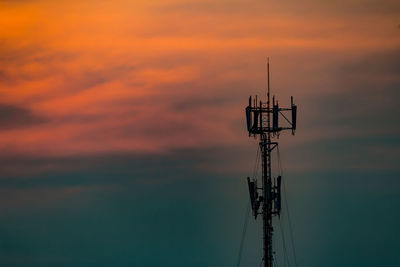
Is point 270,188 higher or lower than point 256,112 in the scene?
lower

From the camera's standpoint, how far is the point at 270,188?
6347 centimetres

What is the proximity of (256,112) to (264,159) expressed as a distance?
4129 mm

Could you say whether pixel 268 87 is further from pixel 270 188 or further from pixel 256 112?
pixel 270 188

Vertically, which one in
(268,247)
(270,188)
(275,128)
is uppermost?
(275,128)

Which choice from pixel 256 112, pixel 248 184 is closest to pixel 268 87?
pixel 256 112

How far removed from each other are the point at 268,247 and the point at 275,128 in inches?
400

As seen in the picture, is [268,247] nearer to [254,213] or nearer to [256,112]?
[254,213]

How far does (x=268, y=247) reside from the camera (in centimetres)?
6256

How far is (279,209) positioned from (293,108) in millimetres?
8746

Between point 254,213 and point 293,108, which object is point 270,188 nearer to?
point 254,213

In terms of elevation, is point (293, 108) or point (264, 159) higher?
point (293, 108)

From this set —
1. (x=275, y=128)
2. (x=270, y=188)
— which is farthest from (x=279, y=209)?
(x=275, y=128)

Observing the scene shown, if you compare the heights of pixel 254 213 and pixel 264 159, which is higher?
pixel 264 159

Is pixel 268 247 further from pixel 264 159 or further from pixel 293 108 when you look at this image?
pixel 293 108
